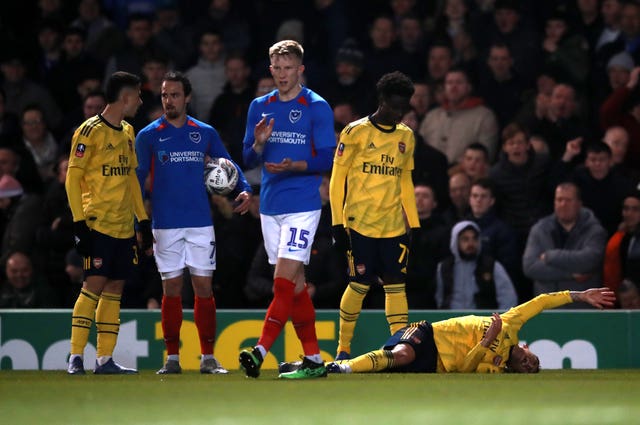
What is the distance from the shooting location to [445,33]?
52.6 ft

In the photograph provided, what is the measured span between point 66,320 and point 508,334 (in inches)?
157

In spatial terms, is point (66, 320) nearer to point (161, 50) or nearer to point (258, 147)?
point (258, 147)

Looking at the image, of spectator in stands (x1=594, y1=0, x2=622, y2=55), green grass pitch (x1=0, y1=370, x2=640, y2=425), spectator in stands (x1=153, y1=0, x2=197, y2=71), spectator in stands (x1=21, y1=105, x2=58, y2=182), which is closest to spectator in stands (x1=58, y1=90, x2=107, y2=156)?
spectator in stands (x1=21, y1=105, x2=58, y2=182)

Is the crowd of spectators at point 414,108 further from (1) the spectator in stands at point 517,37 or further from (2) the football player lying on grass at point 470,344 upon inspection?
(2) the football player lying on grass at point 470,344

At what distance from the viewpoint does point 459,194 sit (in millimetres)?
13883

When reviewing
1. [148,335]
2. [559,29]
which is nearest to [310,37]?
[559,29]

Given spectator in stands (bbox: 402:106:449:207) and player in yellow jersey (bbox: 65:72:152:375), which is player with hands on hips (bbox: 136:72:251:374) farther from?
spectator in stands (bbox: 402:106:449:207)

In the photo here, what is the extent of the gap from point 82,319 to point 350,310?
2.03 meters

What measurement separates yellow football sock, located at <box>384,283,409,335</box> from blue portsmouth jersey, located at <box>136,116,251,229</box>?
136 cm

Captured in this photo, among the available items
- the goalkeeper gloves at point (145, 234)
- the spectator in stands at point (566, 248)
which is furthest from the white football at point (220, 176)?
the spectator in stands at point (566, 248)

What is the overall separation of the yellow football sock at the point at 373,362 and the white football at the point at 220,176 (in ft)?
5.34

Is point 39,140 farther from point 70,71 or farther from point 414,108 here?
point 414,108

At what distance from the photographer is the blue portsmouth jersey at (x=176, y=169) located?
10758 millimetres

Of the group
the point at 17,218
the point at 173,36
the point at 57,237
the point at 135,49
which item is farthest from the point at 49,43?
the point at 57,237
